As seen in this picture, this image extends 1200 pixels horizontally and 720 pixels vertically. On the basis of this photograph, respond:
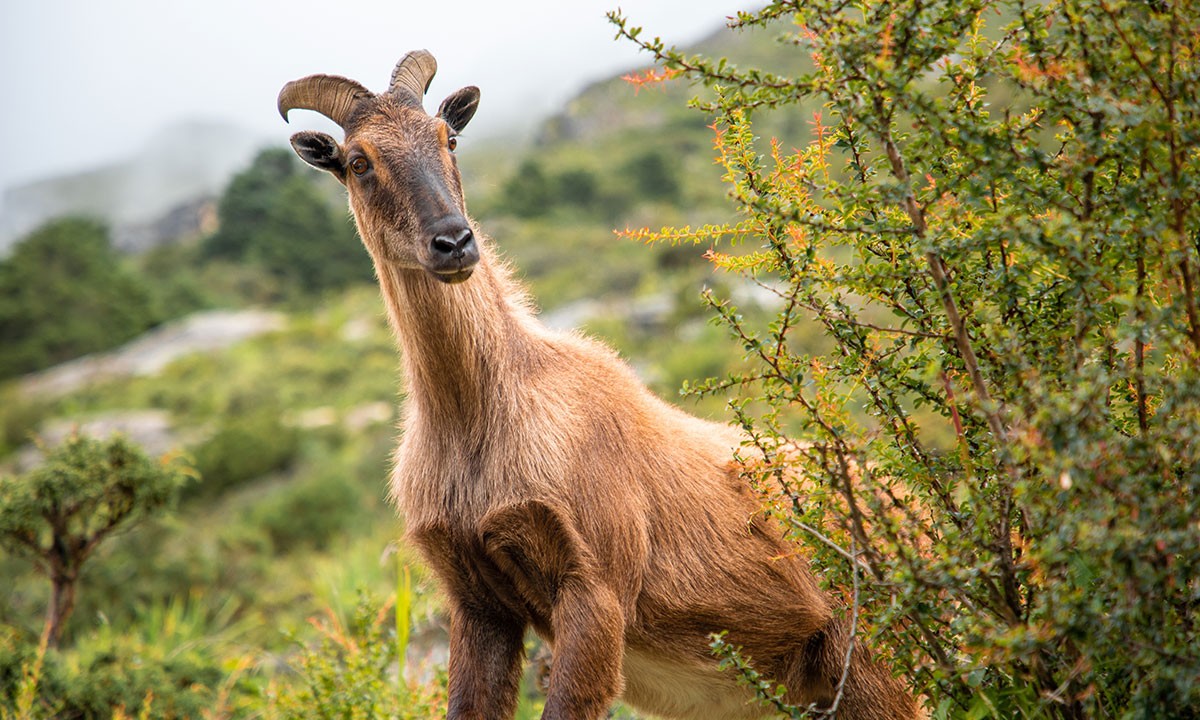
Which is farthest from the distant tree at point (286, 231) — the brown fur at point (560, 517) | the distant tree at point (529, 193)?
the brown fur at point (560, 517)

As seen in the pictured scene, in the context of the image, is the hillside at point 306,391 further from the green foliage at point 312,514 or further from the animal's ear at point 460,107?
the animal's ear at point 460,107

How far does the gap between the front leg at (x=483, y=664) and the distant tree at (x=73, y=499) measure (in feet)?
10.5

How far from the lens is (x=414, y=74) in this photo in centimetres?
466

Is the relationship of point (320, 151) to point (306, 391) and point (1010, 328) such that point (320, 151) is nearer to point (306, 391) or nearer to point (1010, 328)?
point (1010, 328)

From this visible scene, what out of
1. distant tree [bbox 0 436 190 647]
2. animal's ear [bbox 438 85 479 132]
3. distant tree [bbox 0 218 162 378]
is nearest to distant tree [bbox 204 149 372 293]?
distant tree [bbox 0 218 162 378]

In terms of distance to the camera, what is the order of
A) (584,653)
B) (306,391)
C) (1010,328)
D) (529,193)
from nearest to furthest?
(1010,328), (584,653), (306,391), (529,193)

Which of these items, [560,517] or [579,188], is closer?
[560,517]

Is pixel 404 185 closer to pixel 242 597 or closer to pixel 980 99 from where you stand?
pixel 980 99

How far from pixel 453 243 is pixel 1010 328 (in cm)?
198

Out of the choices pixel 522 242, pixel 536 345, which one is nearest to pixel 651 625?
pixel 536 345

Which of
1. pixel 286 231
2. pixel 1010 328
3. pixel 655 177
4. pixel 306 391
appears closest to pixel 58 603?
pixel 1010 328

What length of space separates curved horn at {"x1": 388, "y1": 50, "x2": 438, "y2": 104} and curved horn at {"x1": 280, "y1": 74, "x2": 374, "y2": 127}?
14cm

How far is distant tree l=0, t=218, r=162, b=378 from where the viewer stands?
124 feet

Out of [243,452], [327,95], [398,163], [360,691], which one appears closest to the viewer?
[398,163]
